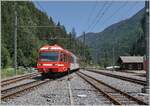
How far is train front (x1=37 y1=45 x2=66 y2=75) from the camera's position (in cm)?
3241

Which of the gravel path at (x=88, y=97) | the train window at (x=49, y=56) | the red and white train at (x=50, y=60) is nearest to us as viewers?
the gravel path at (x=88, y=97)

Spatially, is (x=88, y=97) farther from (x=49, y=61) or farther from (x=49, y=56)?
(x=49, y=56)

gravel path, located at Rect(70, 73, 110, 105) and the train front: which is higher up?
the train front

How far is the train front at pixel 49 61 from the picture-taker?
3241 cm

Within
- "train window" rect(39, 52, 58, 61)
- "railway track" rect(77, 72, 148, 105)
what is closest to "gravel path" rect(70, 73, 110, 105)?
"railway track" rect(77, 72, 148, 105)

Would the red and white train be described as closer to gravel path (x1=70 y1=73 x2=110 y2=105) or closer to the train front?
the train front

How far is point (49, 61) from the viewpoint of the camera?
108 ft

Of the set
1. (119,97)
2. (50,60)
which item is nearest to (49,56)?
(50,60)

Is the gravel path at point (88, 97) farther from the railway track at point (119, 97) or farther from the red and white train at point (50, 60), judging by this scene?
the red and white train at point (50, 60)

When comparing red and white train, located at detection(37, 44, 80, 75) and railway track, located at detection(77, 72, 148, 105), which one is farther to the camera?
red and white train, located at detection(37, 44, 80, 75)

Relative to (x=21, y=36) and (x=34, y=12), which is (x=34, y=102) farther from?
(x=34, y=12)

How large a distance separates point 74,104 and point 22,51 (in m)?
82.0

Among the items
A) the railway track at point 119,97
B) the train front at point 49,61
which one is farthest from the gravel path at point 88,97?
the train front at point 49,61

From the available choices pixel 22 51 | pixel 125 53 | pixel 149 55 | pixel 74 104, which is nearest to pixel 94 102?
pixel 74 104
